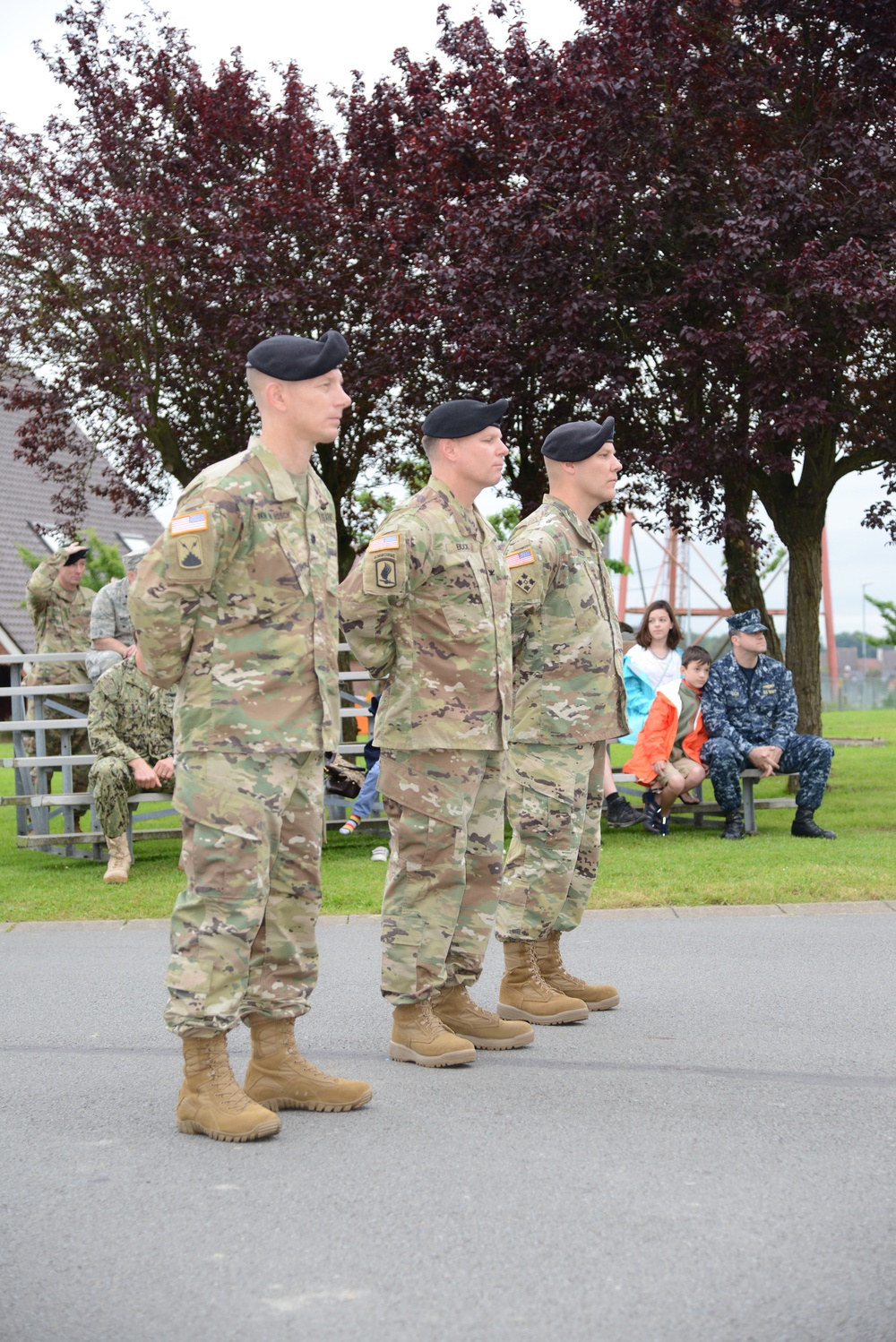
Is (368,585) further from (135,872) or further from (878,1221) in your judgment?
(135,872)

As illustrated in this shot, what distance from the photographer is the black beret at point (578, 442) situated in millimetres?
5961

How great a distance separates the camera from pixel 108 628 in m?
10.5

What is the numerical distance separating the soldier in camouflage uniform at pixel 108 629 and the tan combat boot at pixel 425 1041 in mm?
5637

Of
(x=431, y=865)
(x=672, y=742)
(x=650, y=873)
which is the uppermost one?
(x=672, y=742)

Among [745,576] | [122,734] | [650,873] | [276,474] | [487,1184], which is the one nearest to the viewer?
[487,1184]

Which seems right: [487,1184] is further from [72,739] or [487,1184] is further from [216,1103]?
[72,739]

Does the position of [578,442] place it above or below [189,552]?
above

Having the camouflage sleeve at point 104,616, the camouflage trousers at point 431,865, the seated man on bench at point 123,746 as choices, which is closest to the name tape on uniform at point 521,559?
the camouflage trousers at point 431,865

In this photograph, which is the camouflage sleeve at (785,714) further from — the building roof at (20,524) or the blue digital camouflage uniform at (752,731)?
the building roof at (20,524)

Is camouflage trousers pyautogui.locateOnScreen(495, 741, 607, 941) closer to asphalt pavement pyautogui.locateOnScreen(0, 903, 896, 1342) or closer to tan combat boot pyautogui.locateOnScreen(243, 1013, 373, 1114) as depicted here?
asphalt pavement pyautogui.locateOnScreen(0, 903, 896, 1342)

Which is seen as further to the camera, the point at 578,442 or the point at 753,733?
the point at 753,733

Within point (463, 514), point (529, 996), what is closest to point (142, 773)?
point (529, 996)

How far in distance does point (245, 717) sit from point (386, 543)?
101cm

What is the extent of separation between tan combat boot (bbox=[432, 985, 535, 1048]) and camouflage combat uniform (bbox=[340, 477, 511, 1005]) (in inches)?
5.8
